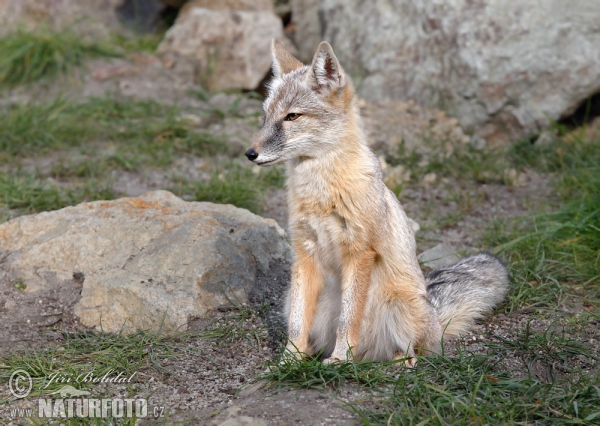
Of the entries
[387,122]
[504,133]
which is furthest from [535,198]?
[387,122]

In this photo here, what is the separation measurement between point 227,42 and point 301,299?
608 centimetres

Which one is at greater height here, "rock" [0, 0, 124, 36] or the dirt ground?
"rock" [0, 0, 124, 36]

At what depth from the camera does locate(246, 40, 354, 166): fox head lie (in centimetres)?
391

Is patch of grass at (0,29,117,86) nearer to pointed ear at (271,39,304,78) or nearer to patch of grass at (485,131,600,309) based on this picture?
pointed ear at (271,39,304,78)

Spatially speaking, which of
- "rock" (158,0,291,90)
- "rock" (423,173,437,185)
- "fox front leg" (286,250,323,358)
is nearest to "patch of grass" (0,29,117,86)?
"rock" (158,0,291,90)

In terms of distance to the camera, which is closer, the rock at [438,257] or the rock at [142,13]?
the rock at [438,257]

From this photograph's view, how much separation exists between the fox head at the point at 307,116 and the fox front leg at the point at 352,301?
Answer: 27.3 inches

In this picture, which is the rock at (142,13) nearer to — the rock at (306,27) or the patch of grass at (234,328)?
the rock at (306,27)

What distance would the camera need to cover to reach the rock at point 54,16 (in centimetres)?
982

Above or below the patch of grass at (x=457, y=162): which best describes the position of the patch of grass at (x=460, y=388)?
below

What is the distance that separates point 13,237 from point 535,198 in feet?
16.3


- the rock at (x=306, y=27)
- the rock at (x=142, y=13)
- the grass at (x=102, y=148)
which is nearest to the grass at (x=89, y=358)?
the grass at (x=102, y=148)

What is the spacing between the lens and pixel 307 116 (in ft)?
13.1

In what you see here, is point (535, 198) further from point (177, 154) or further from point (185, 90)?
point (185, 90)
